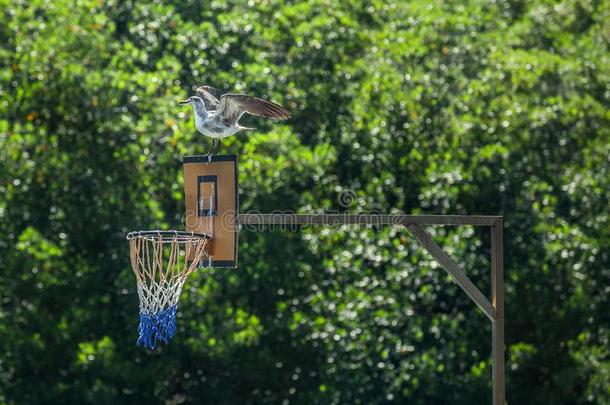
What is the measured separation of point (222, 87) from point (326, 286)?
8.38 ft

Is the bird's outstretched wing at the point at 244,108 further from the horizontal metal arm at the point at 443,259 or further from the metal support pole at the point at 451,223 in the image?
the horizontal metal arm at the point at 443,259

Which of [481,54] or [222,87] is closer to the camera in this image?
[222,87]

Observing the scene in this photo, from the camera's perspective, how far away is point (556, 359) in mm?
12125

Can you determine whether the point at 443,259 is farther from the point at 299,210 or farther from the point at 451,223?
the point at 299,210

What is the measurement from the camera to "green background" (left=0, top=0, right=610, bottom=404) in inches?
460

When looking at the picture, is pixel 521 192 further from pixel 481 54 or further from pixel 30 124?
pixel 30 124

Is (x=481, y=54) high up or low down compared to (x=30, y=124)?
up

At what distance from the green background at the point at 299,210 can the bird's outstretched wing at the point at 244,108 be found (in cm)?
448

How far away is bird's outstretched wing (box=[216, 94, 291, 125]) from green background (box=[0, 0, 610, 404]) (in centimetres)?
448

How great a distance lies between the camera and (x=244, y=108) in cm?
721

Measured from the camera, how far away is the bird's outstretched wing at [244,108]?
282 inches

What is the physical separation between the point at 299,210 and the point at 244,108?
16.1ft

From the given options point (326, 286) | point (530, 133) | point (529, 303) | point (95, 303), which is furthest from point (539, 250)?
point (95, 303)

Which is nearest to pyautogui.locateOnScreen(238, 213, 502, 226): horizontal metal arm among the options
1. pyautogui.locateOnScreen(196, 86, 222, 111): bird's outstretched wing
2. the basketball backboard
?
the basketball backboard
